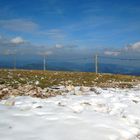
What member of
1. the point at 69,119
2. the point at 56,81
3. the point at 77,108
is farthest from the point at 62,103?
the point at 56,81

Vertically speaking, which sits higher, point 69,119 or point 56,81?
point 56,81

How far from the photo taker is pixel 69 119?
9.71m

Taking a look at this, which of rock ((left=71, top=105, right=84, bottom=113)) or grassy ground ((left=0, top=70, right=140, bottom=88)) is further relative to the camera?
grassy ground ((left=0, top=70, right=140, bottom=88))

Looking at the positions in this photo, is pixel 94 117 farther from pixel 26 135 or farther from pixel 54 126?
pixel 26 135

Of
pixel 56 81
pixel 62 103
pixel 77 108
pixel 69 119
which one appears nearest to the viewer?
pixel 69 119

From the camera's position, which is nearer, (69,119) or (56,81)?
(69,119)

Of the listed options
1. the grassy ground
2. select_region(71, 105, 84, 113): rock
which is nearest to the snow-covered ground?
select_region(71, 105, 84, 113): rock

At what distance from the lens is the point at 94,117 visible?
10.3m

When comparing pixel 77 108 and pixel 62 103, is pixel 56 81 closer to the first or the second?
pixel 62 103

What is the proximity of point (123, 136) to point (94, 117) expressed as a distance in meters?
1.70

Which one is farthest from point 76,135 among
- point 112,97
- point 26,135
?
point 112,97

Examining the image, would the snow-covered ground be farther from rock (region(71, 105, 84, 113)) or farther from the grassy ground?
the grassy ground

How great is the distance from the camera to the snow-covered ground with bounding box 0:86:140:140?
26.7 feet

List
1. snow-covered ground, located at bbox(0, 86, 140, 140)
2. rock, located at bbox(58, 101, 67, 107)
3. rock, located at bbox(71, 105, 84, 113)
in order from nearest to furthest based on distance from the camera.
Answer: snow-covered ground, located at bbox(0, 86, 140, 140) → rock, located at bbox(71, 105, 84, 113) → rock, located at bbox(58, 101, 67, 107)
